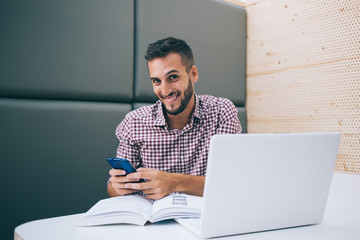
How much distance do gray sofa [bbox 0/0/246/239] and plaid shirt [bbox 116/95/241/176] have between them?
238 mm

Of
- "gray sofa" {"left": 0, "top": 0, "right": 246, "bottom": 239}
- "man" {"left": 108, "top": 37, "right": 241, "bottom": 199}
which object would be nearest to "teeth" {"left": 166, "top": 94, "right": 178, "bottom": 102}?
"man" {"left": 108, "top": 37, "right": 241, "bottom": 199}

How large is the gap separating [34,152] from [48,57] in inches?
16.9

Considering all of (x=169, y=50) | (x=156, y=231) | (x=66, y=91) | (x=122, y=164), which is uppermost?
(x=169, y=50)

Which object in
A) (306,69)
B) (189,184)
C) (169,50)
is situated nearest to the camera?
(189,184)

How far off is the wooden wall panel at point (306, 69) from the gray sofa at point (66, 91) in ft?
2.23

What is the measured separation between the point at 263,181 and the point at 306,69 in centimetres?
141

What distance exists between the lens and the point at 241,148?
542 millimetres

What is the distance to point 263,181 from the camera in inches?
22.4

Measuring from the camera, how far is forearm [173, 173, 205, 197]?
0.99 meters

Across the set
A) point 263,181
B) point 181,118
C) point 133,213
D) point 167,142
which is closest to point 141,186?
point 133,213

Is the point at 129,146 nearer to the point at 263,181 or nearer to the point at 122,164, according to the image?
the point at 122,164

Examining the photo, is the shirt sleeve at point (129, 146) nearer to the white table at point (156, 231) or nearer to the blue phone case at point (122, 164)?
the blue phone case at point (122, 164)

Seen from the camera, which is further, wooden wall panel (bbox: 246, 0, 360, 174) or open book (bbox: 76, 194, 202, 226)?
wooden wall panel (bbox: 246, 0, 360, 174)

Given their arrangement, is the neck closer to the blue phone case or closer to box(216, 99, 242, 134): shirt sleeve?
box(216, 99, 242, 134): shirt sleeve
